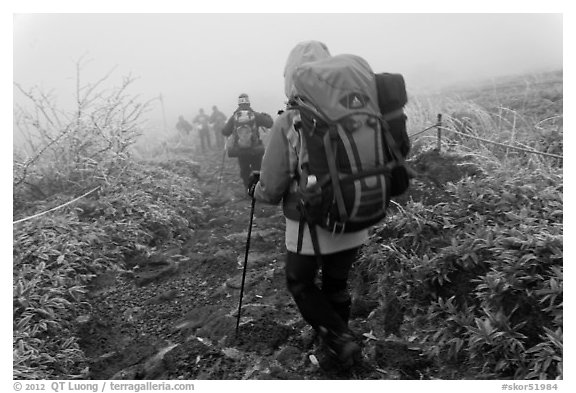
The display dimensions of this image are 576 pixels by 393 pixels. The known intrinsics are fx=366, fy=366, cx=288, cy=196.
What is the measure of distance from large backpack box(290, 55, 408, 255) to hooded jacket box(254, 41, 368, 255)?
0.10 meters

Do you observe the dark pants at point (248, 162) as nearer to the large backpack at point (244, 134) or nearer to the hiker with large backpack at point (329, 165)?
the large backpack at point (244, 134)

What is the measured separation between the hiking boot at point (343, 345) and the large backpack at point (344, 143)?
0.72 metres

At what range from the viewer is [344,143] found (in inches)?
71.3

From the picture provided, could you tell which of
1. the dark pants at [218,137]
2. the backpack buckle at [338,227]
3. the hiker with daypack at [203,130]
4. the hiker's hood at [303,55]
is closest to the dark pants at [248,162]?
the hiker's hood at [303,55]

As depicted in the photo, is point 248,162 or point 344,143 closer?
point 344,143

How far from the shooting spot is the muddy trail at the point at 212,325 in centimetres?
256

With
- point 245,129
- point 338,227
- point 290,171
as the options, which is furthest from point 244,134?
point 338,227

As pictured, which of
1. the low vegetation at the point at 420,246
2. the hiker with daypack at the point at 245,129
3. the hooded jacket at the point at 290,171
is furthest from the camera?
the hiker with daypack at the point at 245,129

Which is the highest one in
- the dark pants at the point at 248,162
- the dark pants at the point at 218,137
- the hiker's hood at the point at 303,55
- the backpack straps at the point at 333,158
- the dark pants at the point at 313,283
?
the hiker's hood at the point at 303,55

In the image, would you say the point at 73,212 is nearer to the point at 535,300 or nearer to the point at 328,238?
the point at 328,238

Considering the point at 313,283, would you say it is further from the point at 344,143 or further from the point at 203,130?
the point at 203,130

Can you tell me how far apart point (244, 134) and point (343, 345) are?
424 cm

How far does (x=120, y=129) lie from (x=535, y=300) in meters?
6.25
